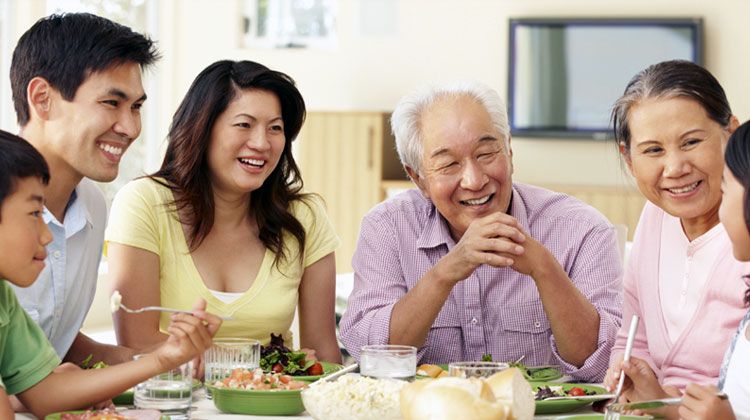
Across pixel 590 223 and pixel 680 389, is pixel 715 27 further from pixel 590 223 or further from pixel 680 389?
pixel 680 389

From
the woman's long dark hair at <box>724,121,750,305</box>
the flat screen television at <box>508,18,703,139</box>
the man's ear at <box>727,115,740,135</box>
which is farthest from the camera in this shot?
the flat screen television at <box>508,18,703,139</box>

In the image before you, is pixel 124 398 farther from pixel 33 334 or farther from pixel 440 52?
pixel 440 52

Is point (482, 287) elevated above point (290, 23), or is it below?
below

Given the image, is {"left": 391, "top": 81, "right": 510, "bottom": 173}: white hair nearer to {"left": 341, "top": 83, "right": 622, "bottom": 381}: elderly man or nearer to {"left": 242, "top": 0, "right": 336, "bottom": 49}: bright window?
{"left": 341, "top": 83, "right": 622, "bottom": 381}: elderly man

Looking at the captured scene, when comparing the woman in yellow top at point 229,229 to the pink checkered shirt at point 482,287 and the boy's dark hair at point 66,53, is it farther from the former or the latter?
the boy's dark hair at point 66,53

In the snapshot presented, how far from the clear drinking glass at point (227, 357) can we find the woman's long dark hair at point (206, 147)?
0.68 meters

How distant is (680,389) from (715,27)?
5960 mm

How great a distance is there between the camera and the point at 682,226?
235 centimetres

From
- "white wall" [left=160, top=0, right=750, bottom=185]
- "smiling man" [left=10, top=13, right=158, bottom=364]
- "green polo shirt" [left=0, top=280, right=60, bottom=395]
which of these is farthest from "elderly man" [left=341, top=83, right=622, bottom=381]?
"white wall" [left=160, top=0, right=750, bottom=185]

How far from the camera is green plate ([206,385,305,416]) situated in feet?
6.12

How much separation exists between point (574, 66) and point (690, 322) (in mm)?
6042

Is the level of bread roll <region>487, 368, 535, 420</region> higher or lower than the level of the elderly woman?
lower

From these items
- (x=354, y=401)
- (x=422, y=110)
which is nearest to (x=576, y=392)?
(x=354, y=401)

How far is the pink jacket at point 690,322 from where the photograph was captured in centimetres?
214
